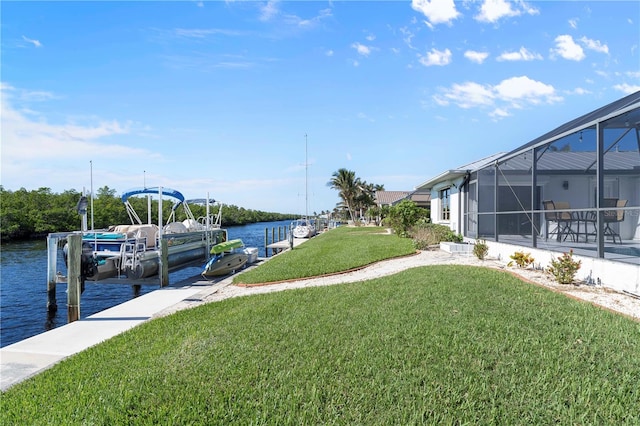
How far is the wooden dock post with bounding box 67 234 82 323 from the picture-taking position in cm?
877

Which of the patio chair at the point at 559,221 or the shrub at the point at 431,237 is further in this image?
the shrub at the point at 431,237

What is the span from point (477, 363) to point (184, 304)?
22.2 ft

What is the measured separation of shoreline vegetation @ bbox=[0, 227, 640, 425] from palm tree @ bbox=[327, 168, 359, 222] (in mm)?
53511

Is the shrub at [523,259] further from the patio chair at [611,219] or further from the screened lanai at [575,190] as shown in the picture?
the patio chair at [611,219]

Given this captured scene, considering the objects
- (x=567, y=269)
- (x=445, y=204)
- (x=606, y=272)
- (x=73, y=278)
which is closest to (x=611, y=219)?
(x=606, y=272)

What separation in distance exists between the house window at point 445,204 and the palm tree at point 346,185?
3737cm

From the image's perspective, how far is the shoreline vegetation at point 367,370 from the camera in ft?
10.2

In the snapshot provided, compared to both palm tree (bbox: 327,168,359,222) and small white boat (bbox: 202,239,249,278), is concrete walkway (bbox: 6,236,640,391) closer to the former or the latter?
small white boat (bbox: 202,239,249,278)

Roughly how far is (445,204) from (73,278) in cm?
1742

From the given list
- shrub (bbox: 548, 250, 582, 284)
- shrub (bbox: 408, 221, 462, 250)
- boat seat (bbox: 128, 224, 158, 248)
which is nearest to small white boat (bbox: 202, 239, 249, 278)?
boat seat (bbox: 128, 224, 158, 248)

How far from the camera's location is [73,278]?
29.7 ft

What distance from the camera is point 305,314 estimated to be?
240 inches

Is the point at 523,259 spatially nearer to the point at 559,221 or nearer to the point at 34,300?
the point at 559,221

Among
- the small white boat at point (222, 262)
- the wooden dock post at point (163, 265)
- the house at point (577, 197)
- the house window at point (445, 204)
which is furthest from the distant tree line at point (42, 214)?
the house at point (577, 197)
